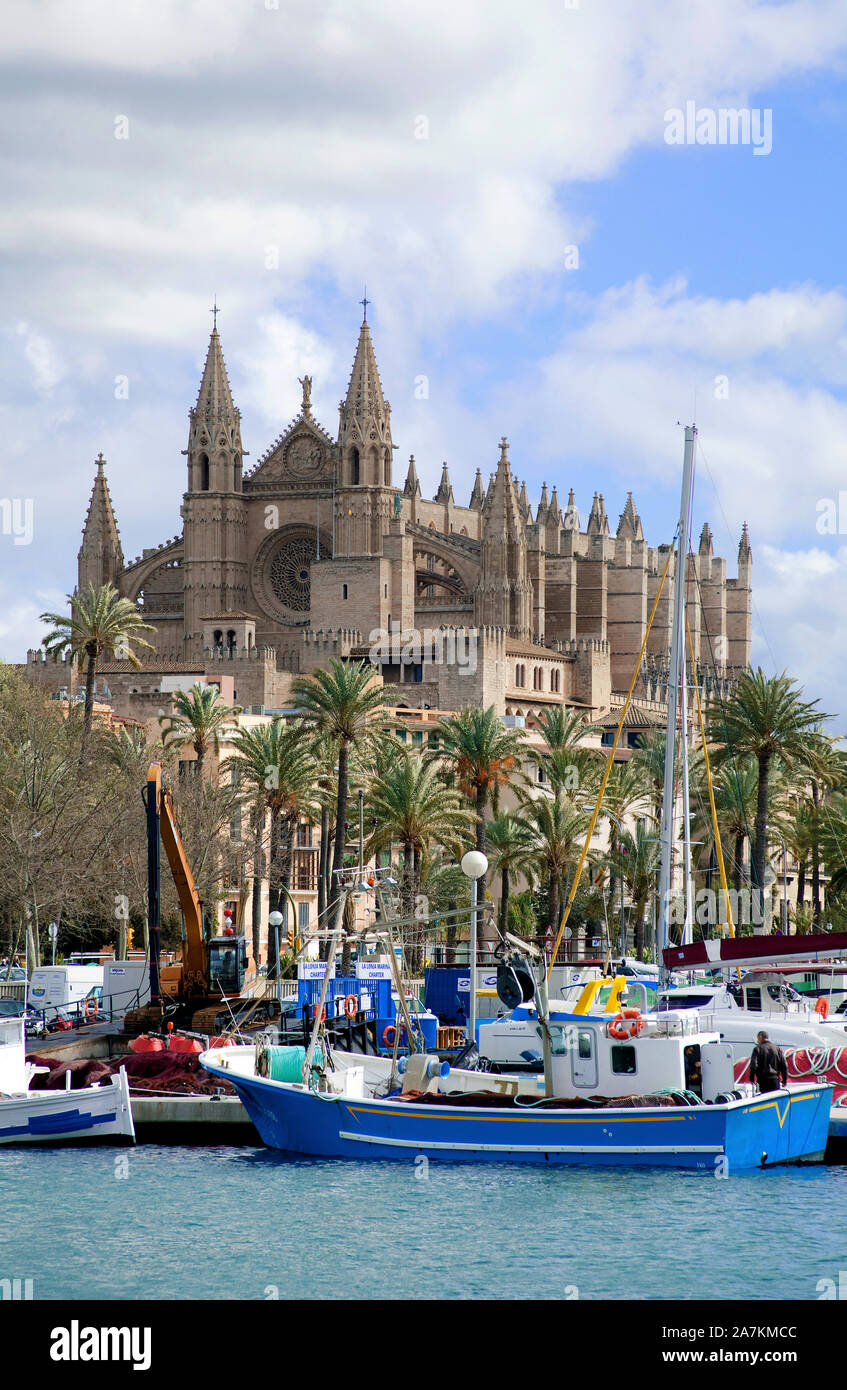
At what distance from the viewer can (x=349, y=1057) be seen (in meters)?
33.1

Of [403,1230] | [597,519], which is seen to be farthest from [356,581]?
[403,1230]

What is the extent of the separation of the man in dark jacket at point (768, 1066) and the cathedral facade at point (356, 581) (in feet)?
229

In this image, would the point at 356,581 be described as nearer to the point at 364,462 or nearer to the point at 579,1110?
the point at 364,462

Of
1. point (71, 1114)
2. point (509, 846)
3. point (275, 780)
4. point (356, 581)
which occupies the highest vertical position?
point (356, 581)

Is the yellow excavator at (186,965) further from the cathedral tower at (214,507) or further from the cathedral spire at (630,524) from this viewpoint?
the cathedral spire at (630,524)

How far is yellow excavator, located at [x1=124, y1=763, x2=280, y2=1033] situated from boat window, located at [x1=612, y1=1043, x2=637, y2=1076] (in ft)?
45.5

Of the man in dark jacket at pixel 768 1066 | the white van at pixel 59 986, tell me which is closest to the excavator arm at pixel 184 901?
the white van at pixel 59 986

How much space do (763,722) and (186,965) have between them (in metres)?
18.9

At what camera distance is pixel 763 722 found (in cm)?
5459

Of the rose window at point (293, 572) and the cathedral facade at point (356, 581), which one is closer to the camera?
the cathedral facade at point (356, 581)

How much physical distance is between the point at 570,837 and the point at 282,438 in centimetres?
6705

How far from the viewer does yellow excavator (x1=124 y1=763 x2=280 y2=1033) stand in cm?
4269

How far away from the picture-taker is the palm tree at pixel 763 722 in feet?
179
